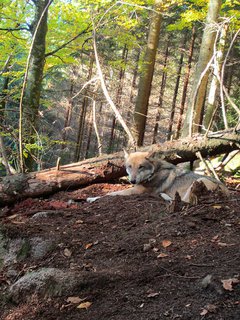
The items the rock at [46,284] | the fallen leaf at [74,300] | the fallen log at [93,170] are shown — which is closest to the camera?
the fallen leaf at [74,300]

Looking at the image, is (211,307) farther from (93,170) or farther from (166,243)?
(93,170)

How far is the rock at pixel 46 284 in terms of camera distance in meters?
3.32

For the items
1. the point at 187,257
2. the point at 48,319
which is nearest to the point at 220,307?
the point at 187,257

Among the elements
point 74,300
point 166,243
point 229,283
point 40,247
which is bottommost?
point 40,247

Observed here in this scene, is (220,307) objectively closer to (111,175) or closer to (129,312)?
(129,312)

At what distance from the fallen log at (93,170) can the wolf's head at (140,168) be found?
3.10 feet

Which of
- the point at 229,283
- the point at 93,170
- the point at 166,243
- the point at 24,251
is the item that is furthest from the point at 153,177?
the point at 229,283

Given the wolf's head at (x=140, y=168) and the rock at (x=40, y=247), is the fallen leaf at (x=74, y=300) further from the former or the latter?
the wolf's head at (x=140, y=168)

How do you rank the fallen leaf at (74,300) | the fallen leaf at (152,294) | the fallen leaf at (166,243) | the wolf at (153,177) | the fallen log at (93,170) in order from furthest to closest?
the fallen log at (93,170)
the wolf at (153,177)
the fallen leaf at (166,243)
the fallen leaf at (74,300)
the fallen leaf at (152,294)

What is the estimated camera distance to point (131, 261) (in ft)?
12.1

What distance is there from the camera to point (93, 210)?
226 inches

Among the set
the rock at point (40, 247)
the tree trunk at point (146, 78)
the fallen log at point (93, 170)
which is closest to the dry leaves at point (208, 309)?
the rock at point (40, 247)

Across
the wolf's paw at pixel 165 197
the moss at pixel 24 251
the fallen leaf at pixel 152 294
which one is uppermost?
the wolf's paw at pixel 165 197

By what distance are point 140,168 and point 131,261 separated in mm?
3169
